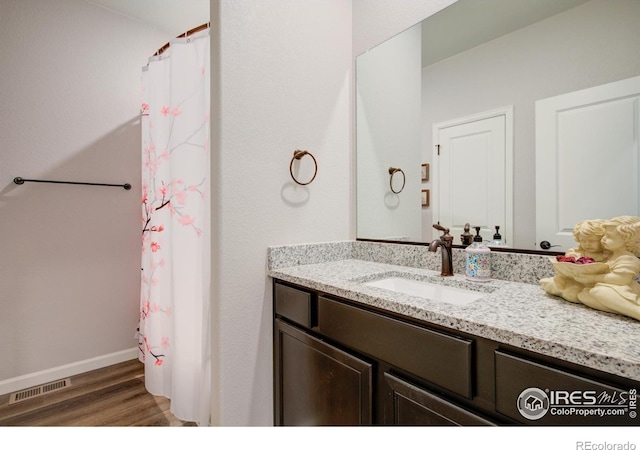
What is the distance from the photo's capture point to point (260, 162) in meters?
1.33

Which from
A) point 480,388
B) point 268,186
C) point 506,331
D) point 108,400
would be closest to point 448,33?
point 268,186

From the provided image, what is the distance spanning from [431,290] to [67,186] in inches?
93.2

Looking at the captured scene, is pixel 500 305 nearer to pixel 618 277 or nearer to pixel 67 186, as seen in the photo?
pixel 618 277

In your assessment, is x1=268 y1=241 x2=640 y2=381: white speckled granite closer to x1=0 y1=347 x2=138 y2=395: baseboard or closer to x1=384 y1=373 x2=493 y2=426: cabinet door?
x1=384 y1=373 x2=493 y2=426: cabinet door

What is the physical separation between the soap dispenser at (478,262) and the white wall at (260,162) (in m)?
0.68

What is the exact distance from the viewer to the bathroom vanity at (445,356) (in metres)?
0.57

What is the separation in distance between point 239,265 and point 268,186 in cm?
36

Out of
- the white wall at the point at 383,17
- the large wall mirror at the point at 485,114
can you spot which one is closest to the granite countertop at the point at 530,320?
the large wall mirror at the point at 485,114

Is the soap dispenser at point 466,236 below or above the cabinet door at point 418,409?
above

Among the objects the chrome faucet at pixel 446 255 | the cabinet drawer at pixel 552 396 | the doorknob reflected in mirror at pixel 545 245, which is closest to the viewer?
the cabinet drawer at pixel 552 396

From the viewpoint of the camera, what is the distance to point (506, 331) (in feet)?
2.11

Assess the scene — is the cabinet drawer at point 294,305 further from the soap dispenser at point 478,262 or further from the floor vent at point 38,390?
the floor vent at point 38,390

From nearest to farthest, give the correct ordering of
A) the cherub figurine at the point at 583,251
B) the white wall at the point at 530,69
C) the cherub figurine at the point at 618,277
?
the cherub figurine at the point at 618,277, the cherub figurine at the point at 583,251, the white wall at the point at 530,69
